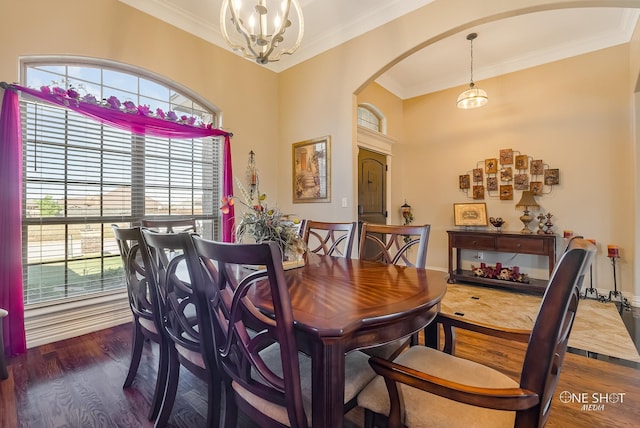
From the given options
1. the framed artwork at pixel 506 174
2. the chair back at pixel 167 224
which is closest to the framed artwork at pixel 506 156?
the framed artwork at pixel 506 174

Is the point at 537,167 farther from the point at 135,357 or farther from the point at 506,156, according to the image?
the point at 135,357

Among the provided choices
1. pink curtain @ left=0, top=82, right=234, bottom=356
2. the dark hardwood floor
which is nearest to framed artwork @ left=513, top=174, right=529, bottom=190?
the dark hardwood floor

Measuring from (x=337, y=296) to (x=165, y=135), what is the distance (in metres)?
2.85

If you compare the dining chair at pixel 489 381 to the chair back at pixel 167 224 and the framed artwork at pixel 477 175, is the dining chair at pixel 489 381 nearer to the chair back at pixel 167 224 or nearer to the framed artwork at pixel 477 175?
the chair back at pixel 167 224

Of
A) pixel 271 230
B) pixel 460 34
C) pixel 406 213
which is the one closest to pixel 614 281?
pixel 406 213

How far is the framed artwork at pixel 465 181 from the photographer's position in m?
4.64

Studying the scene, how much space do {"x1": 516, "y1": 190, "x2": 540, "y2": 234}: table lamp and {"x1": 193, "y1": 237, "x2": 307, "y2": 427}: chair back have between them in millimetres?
4216

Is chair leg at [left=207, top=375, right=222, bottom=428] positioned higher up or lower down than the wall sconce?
lower down

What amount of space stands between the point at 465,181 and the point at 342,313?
444cm

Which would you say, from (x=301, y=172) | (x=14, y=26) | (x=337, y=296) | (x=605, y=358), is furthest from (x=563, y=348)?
(x=14, y=26)

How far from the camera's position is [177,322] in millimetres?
1382

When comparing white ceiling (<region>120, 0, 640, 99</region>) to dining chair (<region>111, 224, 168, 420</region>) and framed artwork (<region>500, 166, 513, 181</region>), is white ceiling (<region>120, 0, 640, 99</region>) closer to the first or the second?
framed artwork (<region>500, 166, 513, 181</region>)

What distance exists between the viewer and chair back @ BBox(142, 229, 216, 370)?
1174 mm

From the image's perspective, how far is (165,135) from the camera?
10.1 feet
